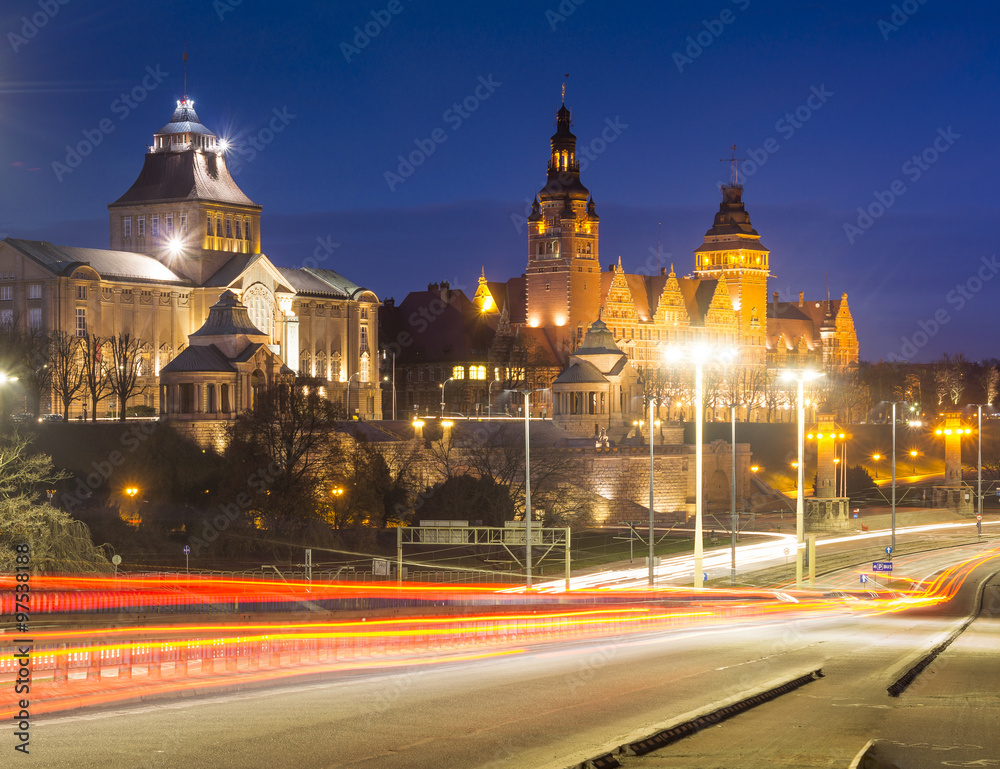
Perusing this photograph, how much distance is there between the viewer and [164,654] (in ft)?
82.8

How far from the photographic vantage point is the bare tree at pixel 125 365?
8688cm

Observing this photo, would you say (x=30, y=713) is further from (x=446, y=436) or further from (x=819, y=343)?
(x=819, y=343)

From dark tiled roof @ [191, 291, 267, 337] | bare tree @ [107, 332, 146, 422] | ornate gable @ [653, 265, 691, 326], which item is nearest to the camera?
dark tiled roof @ [191, 291, 267, 337]

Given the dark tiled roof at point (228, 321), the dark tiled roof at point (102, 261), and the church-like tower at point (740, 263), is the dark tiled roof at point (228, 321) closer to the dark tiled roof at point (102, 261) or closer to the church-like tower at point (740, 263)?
the dark tiled roof at point (102, 261)

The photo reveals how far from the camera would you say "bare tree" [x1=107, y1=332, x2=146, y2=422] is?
86875 millimetres

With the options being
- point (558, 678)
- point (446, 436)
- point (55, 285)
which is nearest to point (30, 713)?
point (558, 678)

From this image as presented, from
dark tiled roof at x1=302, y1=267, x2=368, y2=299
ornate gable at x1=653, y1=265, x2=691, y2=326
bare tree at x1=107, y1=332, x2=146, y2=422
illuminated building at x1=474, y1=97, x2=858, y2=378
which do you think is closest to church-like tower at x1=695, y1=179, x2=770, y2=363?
illuminated building at x1=474, y1=97, x2=858, y2=378

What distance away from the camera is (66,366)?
84062mm

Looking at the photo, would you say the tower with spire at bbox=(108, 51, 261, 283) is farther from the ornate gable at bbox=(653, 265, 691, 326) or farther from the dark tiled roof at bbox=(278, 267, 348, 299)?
the ornate gable at bbox=(653, 265, 691, 326)

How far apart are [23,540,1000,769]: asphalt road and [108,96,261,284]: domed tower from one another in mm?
82484

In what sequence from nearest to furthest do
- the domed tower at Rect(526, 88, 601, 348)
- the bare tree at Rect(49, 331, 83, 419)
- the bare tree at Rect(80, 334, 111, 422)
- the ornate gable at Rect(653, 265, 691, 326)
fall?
the bare tree at Rect(49, 331, 83, 419) < the bare tree at Rect(80, 334, 111, 422) < the domed tower at Rect(526, 88, 601, 348) < the ornate gable at Rect(653, 265, 691, 326)

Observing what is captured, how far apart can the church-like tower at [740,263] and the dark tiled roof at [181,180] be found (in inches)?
2778

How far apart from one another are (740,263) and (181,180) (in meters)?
80.0

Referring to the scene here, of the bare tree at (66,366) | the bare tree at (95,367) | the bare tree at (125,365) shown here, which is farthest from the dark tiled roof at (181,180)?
the bare tree at (66,366)
